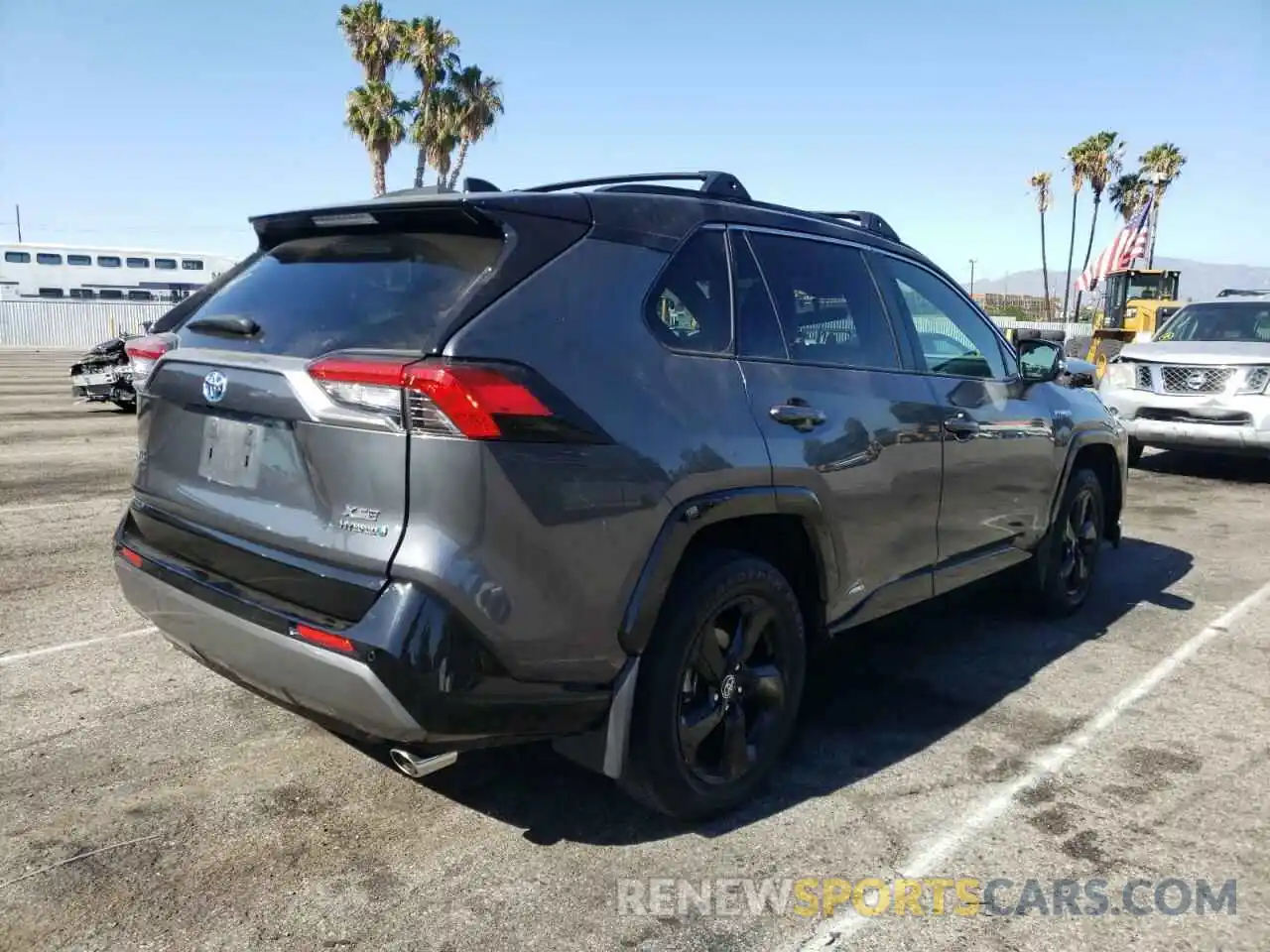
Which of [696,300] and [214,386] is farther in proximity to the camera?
[696,300]

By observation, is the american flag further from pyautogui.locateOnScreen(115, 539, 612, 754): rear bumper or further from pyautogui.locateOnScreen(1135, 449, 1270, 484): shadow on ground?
pyautogui.locateOnScreen(115, 539, 612, 754): rear bumper

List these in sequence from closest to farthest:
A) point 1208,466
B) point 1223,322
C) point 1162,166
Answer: point 1223,322, point 1208,466, point 1162,166

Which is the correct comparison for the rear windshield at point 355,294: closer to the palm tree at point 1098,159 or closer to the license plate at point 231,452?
the license plate at point 231,452

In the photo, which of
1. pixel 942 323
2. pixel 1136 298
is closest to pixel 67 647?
pixel 942 323

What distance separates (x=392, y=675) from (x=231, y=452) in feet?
2.97

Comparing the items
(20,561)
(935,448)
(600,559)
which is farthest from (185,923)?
(20,561)

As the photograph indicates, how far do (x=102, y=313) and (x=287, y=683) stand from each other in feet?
138

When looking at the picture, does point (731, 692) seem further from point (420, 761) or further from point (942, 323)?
point (942, 323)

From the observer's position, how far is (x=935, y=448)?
3951 millimetres

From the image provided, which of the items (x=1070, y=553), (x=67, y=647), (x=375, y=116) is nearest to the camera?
(x=67, y=647)

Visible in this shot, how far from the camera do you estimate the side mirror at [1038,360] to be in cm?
484

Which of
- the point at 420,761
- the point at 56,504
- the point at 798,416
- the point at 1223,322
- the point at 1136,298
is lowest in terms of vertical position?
the point at 56,504

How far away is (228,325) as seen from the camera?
2.95 meters

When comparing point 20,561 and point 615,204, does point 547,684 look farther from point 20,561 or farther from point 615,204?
point 20,561
